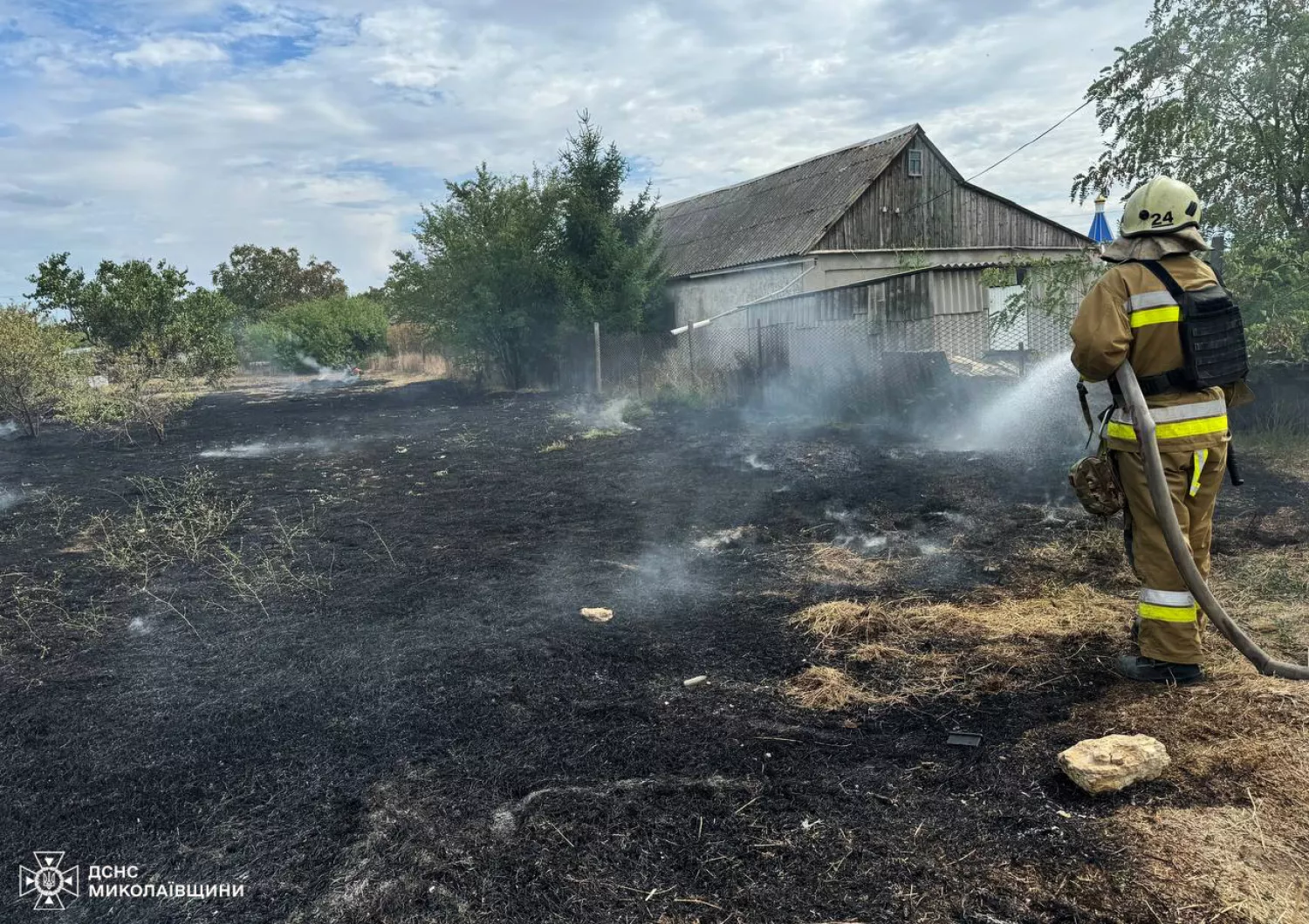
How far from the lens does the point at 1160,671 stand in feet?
9.87

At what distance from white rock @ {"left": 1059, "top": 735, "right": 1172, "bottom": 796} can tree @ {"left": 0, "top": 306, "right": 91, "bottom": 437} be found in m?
15.5

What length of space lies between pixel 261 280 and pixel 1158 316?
5179 cm

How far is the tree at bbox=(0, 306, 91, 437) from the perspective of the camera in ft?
41.9

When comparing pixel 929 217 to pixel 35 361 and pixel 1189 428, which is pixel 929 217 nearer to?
pixel 1189 428

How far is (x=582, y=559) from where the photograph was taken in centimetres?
550

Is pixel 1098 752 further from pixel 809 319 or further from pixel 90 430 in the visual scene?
pixel 90 430

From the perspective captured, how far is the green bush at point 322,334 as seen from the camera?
33.2 m

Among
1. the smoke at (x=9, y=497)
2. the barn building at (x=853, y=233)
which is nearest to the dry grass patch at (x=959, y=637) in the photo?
the smoke at (x=9, y=497)

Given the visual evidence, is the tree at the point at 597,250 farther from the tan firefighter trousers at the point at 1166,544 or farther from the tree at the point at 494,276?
the tan firefighter trousers at the point at 1166,544

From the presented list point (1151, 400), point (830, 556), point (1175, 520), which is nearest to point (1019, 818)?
point (1175, 520)

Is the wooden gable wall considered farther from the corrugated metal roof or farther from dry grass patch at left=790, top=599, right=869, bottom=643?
dry grass patch at left=790, top=599, right=869, bottom=643

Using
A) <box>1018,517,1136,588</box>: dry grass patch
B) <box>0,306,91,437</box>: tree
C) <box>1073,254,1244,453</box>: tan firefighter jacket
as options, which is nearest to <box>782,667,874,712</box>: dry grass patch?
<box>1073,254,1244,453</box>: tan firefighter jacket

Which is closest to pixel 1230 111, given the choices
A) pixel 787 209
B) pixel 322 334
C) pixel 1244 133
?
pixel 1244 133

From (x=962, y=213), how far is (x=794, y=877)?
2096 centimetres
